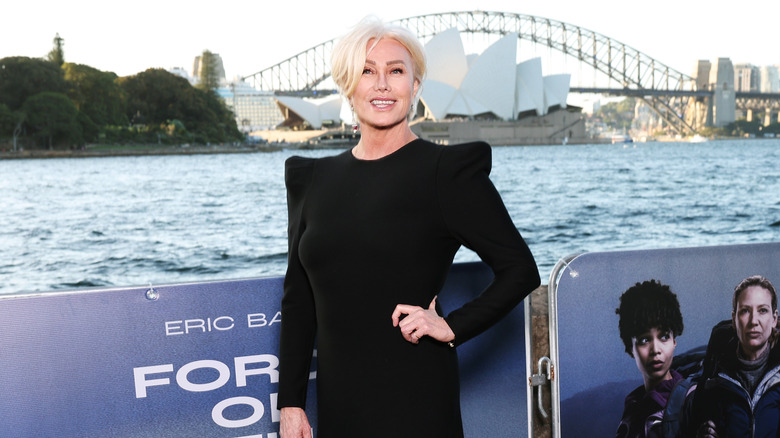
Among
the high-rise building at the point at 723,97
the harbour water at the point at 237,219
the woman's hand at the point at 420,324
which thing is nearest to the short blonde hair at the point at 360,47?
the woman's hand at the point at 420,324

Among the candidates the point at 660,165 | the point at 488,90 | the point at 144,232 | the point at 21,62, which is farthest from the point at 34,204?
the point at 488,90

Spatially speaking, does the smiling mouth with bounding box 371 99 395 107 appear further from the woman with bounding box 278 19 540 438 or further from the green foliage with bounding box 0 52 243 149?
the green foliage with bounding box 0 52 243 149

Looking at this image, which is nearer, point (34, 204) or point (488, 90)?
point (34, 204)

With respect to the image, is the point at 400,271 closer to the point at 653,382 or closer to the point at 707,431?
the point at 653,382

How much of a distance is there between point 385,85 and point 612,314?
660 mm

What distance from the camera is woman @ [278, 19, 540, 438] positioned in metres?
1.05

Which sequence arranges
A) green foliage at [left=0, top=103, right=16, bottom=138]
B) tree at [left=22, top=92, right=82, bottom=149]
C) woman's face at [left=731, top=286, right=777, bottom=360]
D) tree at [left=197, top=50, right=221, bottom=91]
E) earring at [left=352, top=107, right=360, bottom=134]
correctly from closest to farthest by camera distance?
earring at [left=352, top=107, right=360, bottom=134]
woman's face at [left=731, top=286, right=777, bottom=360]
green foliage at [left=0, top=103, right=16, bottom=138]
tree at [left=22, top=92, right=82, bottom=149]
tree at [left=197, top=50, right=221, bottom=91]

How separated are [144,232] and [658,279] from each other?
13.1 metres

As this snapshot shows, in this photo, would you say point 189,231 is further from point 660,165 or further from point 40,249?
point 660,165

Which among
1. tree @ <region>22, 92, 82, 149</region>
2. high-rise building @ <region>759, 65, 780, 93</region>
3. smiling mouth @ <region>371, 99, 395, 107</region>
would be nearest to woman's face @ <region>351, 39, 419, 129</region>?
smiling mouth @ <region>371, 99, 395, 107</region>

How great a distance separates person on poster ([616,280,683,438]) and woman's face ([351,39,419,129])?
64cm

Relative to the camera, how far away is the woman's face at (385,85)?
1.08 metres

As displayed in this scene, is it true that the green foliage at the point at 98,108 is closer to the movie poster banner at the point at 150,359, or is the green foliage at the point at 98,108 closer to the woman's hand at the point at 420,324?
the movie poster banner at the point at 150,359

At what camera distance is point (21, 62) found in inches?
1658
